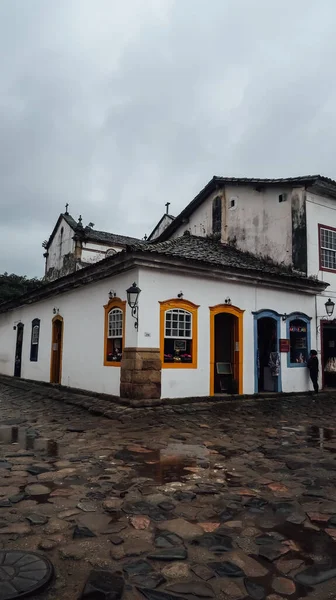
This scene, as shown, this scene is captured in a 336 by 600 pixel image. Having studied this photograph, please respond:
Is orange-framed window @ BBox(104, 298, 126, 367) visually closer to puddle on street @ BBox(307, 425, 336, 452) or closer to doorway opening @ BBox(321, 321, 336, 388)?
puddle on street @ BBox(307, 425, 336, 452)

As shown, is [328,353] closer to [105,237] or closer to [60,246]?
[105,237]

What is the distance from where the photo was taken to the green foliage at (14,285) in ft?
115

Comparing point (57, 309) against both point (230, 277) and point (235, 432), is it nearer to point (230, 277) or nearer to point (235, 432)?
point (230, 277)

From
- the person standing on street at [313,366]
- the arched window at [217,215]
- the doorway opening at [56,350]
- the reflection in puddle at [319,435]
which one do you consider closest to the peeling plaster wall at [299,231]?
the person standing on street at [313,366]

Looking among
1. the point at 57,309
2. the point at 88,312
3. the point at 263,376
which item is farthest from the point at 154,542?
the point at 57,309

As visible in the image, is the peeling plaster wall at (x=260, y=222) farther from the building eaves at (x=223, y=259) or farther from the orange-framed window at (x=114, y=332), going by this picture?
the orange-framed window at (x=114, y=332)

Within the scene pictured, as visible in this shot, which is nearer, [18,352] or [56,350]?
[56,350]

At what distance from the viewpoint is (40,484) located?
15.7ft

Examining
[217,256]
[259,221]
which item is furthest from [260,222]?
[217,256]

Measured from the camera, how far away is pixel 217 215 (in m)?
17.5

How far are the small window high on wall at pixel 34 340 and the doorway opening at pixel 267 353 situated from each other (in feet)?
30.3

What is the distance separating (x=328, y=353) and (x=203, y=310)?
6.32 metres

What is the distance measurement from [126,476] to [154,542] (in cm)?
180

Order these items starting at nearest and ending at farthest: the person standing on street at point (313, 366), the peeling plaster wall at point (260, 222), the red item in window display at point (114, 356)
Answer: the red item in window display at point (114, 356)
the person standing on street at point (313, 366)
the peeling plaster wall at point (260, 222)
